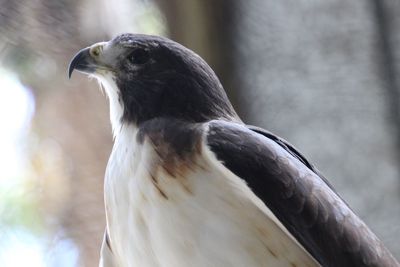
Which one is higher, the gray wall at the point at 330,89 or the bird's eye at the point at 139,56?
the bird's eye at the point at 139,56

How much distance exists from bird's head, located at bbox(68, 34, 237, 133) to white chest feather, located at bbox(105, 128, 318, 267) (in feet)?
0.56

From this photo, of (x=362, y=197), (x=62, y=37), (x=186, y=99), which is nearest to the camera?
(x=186, y=99)

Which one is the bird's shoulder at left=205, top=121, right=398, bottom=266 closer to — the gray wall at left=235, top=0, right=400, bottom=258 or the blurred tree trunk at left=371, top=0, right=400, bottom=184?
the gray wall at left=235, top=0, right=400, bottom=258

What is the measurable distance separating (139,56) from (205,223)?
0.35 meters

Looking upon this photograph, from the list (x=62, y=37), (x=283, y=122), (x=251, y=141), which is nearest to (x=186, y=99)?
(x=251, y=141)

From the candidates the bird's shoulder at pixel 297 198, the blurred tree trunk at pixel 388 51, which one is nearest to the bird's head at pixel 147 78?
the bird's shoulder at pixel 297 198

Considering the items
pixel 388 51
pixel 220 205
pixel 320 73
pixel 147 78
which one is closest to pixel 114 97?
pixel 147 78

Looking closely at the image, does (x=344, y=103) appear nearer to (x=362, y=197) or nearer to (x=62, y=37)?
(x=362, y=197)

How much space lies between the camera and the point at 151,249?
4.02 feet

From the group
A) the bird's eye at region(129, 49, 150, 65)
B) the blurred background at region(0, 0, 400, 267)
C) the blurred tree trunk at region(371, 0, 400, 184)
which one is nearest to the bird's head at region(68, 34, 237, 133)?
the bird's eye at region(129, 49, 150, 65)

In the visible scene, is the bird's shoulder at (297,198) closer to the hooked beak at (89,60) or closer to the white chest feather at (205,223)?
the white chest feather at (205,223)

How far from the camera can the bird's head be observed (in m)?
1.37

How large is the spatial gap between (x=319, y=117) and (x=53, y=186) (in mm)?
778

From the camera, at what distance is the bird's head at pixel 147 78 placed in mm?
1371
